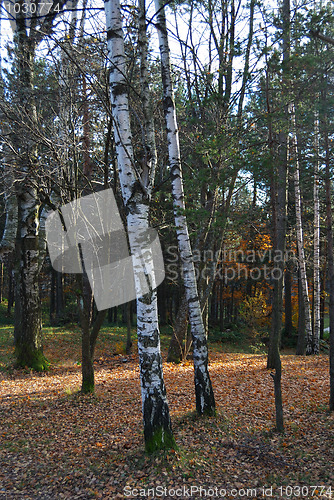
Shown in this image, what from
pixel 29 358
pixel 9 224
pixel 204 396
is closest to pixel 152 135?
pixel 204 396

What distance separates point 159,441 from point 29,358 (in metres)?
6.63

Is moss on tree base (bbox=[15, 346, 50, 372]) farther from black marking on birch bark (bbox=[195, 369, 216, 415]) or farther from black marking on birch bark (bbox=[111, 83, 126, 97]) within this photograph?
black marking on birch bark (bbox=[111, 83, 126, 97])

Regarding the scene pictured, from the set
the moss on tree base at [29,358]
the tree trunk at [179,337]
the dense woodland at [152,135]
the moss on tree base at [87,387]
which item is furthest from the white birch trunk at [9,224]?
the tree trunk at [179,337]

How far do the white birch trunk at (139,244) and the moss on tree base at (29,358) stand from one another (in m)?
6.40

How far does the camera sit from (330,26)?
6035mm

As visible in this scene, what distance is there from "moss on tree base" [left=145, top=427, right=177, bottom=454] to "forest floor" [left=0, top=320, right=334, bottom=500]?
0.08m

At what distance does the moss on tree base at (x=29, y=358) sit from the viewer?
9805 millimetres

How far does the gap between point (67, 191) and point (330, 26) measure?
18.5 ft

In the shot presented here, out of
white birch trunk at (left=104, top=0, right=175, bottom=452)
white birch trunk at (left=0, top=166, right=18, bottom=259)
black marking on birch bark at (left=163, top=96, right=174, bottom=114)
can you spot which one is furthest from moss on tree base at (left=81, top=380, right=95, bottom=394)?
black marking on birch bark at (left=163, top=96, right=174, bottom=114)

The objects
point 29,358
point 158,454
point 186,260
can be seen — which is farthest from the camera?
point 29,358

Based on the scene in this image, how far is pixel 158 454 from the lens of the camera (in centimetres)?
440

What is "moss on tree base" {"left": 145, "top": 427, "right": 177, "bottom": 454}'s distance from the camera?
4.45m

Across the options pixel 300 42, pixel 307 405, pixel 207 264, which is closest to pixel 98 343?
pixel 207 264

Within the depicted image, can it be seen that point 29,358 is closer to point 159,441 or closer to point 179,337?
point 179,337
